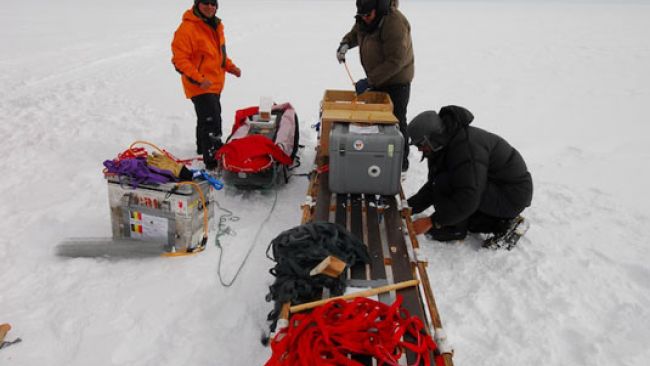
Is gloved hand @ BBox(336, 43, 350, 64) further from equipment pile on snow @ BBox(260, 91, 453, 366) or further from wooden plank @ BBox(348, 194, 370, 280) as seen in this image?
wooden plank @ BBox(348, 194, 370, 280)

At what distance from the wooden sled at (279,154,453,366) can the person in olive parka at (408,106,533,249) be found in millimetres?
315

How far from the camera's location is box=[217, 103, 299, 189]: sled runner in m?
3.92

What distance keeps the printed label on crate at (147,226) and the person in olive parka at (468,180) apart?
6.05ft

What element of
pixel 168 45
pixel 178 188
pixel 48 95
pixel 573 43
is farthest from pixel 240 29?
pixel 178 188

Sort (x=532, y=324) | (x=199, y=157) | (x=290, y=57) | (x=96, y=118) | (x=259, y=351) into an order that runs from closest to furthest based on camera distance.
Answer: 1. (x=259, y=351)
2. (x=532, y=324)
3. (x=199, y=157)
4. (x=96, y=118)
5. (x=290, y=57)

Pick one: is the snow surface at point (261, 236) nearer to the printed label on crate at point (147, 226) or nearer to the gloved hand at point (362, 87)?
the printed label on crate at point (147, 226)

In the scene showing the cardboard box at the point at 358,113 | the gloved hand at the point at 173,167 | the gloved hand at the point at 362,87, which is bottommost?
the gloved hand at the point at 173,167

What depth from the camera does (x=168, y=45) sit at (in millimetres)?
12453

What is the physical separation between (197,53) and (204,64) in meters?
0.13

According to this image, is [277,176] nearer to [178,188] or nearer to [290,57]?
[178,188]

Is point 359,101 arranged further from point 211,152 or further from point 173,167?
point 173,167

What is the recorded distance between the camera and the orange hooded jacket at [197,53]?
4164mm

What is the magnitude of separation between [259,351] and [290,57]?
32.5 ft

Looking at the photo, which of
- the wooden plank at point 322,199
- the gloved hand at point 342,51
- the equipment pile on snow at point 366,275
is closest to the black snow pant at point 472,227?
the equipment pile on snow at point 366,275
